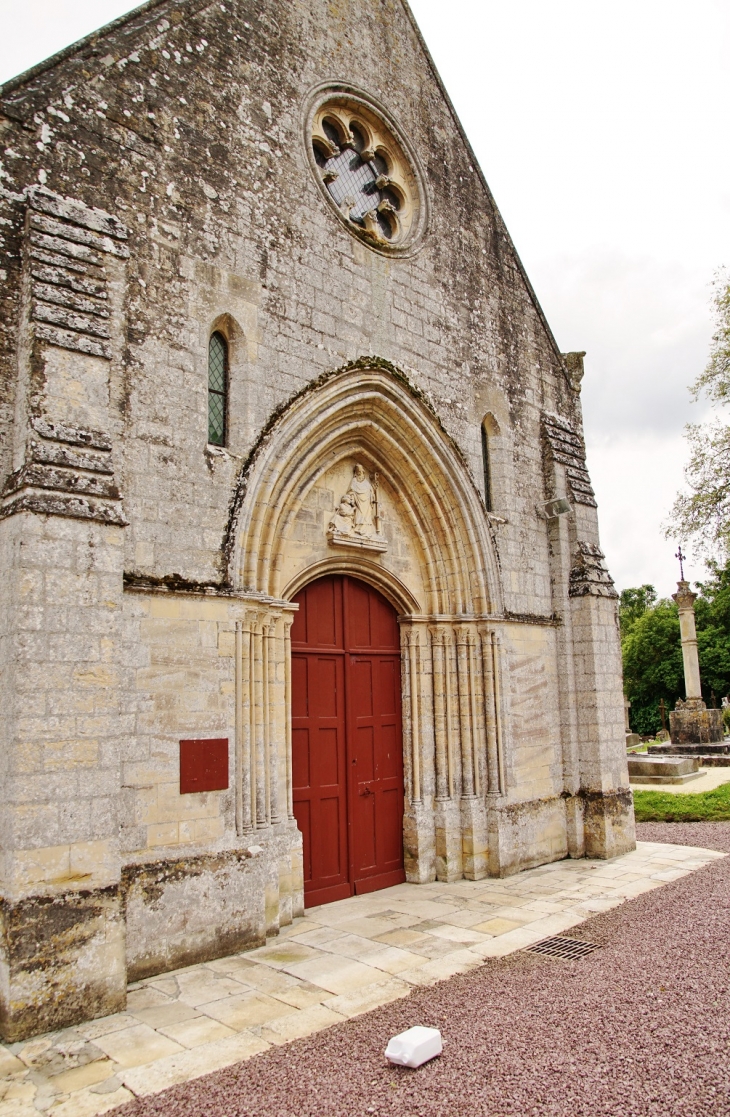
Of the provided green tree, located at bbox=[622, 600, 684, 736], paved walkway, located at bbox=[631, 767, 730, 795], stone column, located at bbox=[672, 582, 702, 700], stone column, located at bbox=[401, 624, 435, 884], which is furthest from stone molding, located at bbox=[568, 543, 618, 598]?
green tree, located at bbox=[622, 600, 684, 736]

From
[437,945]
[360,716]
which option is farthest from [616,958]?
[360,716]

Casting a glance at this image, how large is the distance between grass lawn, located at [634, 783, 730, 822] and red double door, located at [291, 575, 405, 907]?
554 centimetres

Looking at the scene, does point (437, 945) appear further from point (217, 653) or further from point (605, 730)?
point (605, 730)

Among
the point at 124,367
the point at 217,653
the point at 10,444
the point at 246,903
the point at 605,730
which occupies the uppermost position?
the point at 124,367

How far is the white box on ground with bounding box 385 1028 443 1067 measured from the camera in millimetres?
3895

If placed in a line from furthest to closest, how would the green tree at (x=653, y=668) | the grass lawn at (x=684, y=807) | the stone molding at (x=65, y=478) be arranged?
the green tree at (x=653, y=668) < the grass lawn at (x=684, y=807) < the stone molding at (x=65, y=478)

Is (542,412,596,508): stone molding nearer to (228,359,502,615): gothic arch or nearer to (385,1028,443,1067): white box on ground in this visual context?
(228,359,502,615): gothic arch

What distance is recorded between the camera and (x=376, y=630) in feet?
26.8

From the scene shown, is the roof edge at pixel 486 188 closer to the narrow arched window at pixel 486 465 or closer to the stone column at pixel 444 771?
the narrow arched window at pixel 486 465

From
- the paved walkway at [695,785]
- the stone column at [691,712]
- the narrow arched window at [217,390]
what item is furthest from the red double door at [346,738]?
the stone column at [691,712]

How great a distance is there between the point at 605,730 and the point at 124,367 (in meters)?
6.61

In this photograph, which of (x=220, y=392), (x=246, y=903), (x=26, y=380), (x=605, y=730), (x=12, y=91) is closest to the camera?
(x=26, y=380)

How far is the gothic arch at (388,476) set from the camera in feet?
21.3

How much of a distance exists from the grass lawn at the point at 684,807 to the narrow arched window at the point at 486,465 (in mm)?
5916
